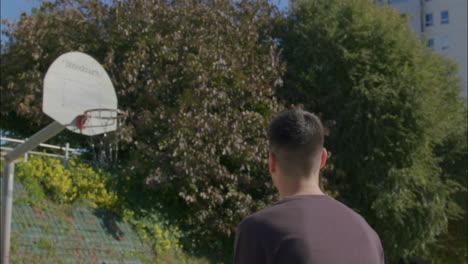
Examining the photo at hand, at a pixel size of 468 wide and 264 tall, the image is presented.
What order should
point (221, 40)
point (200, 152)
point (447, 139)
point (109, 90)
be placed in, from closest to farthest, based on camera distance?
point (109, 90) → point (200, 152) → point (221, 40) → point (447, 139)

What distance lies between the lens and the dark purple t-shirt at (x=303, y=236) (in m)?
2.19

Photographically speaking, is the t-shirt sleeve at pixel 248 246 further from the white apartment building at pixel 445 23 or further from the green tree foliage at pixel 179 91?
the white apartment building at pixel 445 23

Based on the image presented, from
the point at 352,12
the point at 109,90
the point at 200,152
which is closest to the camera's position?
the point at 109,90

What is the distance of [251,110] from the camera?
15.5 meters

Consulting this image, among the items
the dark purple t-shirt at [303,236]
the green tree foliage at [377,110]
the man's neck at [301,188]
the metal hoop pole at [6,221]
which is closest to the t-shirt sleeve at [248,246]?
the dark purple t-shirt at [303,236]

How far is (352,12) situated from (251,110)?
6069mm

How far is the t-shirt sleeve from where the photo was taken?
221 centimetres

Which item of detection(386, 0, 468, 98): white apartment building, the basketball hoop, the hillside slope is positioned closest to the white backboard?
the basketball hoop

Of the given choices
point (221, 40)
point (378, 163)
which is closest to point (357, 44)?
point (378, 163)

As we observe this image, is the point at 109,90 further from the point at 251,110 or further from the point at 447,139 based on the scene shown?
the point at 447,139

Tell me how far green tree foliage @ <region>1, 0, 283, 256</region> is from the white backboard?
498 cm

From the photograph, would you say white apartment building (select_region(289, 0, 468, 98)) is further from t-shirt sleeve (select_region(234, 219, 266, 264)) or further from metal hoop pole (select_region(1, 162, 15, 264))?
t-shirt sleeve (select_region(234, 219, 266, 264))

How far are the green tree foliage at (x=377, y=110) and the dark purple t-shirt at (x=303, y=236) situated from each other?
582 inches

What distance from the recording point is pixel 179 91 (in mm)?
14758
